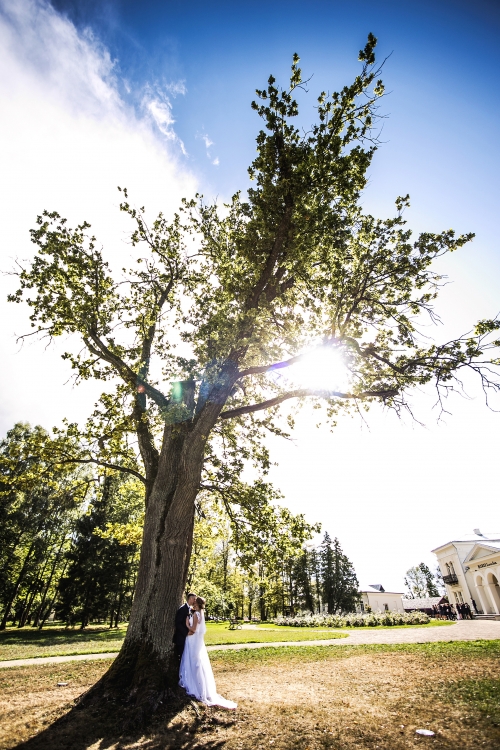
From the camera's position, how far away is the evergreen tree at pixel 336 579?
6575cm

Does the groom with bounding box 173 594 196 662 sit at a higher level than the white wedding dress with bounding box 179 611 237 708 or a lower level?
higher

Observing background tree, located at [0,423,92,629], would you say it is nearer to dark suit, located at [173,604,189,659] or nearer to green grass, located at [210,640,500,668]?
dark suit, located at [173,604,189,659]

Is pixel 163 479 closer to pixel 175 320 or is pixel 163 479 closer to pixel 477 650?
pixel 175 320

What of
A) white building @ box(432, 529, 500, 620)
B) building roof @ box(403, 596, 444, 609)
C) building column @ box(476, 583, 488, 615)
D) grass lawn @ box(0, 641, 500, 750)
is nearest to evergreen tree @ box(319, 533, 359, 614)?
building roof @ box(403, 596, 444, 609)

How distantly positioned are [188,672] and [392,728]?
382 cm

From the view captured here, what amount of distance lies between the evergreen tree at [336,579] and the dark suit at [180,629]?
69.9m

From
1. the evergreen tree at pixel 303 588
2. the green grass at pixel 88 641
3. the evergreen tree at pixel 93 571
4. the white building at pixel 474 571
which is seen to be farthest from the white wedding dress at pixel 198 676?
the evergreen tree at pixel 303 588

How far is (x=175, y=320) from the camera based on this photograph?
1219 cm

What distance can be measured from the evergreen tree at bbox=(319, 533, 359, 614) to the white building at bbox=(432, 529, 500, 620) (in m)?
22.2

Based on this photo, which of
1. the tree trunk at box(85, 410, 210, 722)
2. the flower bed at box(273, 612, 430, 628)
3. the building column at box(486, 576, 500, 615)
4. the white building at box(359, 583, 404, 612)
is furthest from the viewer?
the white building at box(359, 583, 404, 612)

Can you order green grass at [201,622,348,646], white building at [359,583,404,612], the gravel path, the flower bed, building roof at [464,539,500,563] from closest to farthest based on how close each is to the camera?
the gravel path → green grass at [201,622,348,646] → the flower bed → building roof at [464,539,500,563] → white building at [359,583,404,612]

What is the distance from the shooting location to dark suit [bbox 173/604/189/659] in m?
7.14

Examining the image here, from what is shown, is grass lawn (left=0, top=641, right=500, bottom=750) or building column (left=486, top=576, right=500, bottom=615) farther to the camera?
building column (left=486, top=576, right=500, bottom=615)

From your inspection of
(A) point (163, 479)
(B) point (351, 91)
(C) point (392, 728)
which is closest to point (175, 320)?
(A) point (163, 479)
